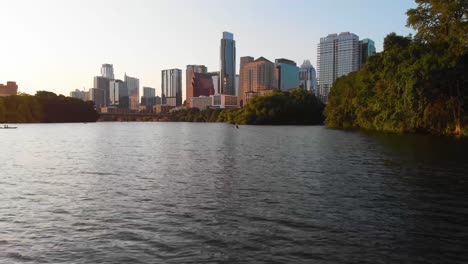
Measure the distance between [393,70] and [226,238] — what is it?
8893cm

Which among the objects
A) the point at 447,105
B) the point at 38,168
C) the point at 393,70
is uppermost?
the point at 393,70

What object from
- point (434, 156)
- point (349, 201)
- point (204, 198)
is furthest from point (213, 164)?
point (434, 156)

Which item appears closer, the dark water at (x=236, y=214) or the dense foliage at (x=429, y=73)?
the dark water at (x=236, y=214)

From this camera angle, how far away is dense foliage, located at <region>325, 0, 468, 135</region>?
8250 centimetres

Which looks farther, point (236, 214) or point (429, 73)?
point (429, 73)

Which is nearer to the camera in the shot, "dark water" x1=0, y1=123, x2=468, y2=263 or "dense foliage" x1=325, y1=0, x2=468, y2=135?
"dark water" x1=0, y1=123, x2=468, y2=263

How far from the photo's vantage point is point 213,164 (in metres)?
44.2

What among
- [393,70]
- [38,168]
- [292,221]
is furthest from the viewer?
[393,70]

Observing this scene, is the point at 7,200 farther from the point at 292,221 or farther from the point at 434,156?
the point at 434,156

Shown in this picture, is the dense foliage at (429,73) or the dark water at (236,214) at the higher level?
the dense foliage at (429,73)

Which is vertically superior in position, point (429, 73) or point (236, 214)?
point (429, 73)

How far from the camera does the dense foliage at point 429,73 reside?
8250 cm

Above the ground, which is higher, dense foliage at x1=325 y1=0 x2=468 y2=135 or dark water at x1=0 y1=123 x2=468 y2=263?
dense foliage at x1=325 y1=0 x2=468 y2=135

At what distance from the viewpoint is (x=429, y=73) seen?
81.7m
